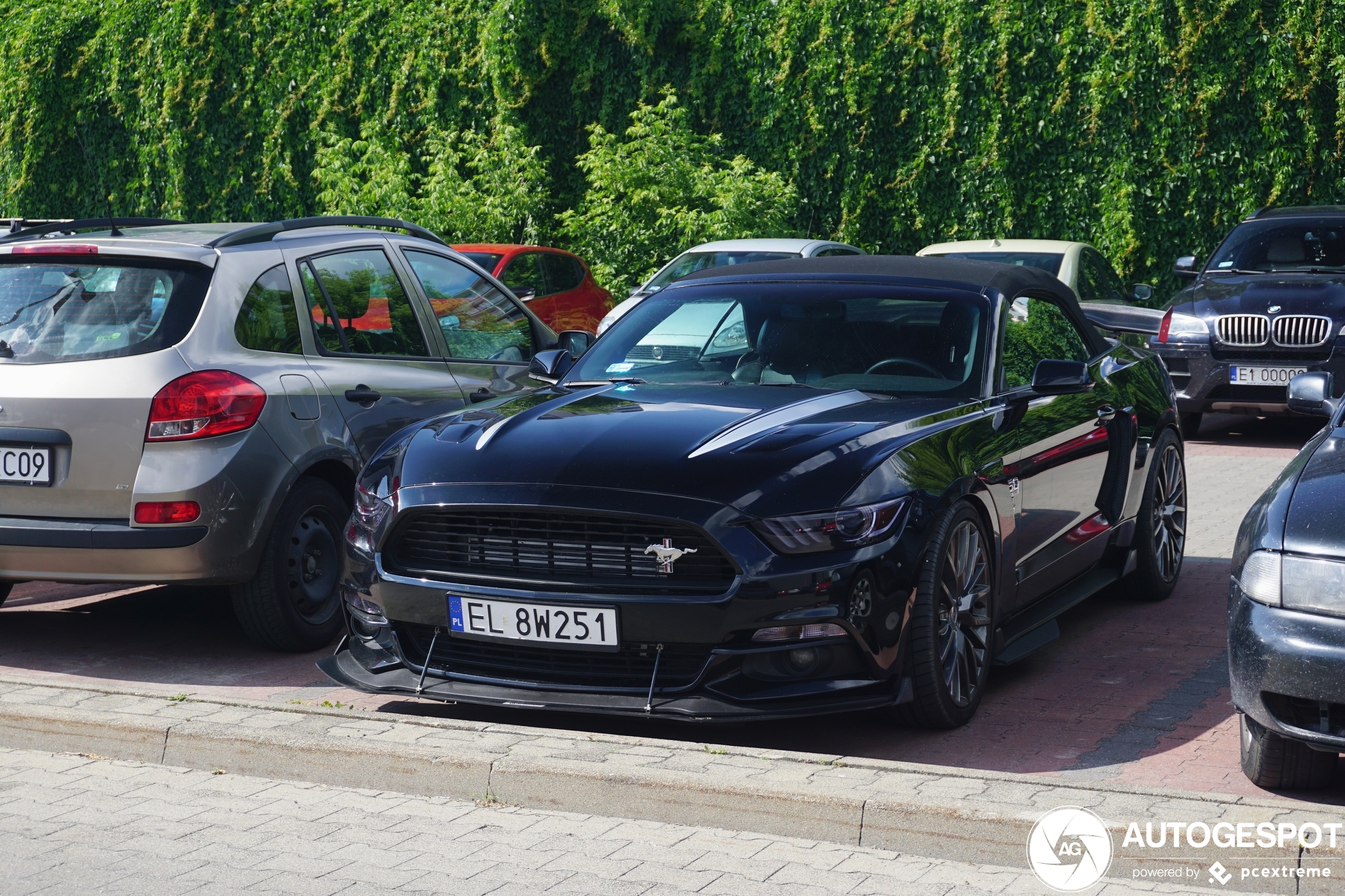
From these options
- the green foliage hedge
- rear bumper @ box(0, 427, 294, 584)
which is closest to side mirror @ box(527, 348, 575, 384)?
rear bumper @ box(0, 427, 294, 584)

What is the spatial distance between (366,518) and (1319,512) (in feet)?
9.72

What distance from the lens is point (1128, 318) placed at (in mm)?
13422

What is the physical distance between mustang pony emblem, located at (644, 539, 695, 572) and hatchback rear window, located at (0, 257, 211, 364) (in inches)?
91.8

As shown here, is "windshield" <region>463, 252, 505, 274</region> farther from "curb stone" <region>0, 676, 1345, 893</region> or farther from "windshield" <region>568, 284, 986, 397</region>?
"curb stone" <region>0, 676, 1345, 893</region>

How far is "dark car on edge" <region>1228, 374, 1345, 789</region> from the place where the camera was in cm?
395

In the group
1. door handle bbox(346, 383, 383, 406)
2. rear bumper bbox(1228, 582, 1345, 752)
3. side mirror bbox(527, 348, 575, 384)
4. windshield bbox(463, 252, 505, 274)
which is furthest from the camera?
windshield bbox(463, 252, 505, 274)

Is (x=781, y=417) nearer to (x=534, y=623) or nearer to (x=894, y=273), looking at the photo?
(x=534, y=623)

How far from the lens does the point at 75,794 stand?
184 inches

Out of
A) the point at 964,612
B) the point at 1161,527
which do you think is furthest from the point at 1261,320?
the point at 964,612

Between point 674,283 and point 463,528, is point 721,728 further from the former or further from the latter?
point 674,283

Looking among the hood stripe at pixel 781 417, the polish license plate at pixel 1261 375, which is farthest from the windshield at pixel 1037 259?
the hood stripe at pixel 781 417

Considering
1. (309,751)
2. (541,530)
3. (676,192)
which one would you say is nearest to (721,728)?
(541,530)

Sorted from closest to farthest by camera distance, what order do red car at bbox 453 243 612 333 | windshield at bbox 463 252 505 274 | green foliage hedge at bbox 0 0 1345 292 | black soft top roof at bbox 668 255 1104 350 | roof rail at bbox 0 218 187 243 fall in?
black soft top roof at bbox 668 255 1104 350, roof rail at bbox 0 218 187 243, windshield at bbox 463 252 505 274, red car at bbox 453 243 612 333, green foliage hedge at bbox 0 0 1345 292

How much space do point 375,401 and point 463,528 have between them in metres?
1.88
